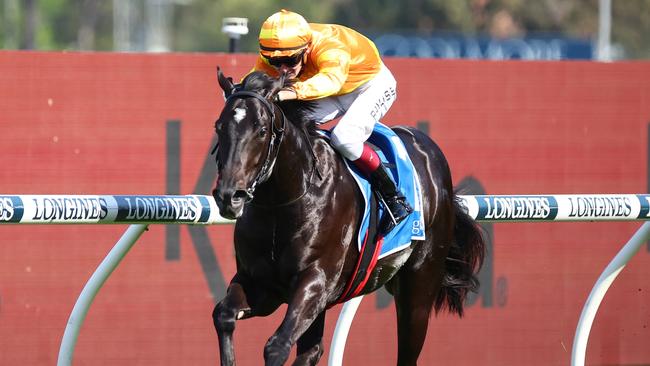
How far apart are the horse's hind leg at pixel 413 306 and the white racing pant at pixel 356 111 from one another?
0.74m

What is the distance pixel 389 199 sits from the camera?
16.3ft

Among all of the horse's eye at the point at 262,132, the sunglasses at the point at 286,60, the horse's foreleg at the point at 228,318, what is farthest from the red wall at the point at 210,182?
the horse's eye at the point at 262,132

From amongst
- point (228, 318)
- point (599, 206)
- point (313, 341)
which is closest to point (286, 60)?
point (228, 318)

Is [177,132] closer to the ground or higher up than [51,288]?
higher up

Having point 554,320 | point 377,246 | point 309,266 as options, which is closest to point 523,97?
point 554,320

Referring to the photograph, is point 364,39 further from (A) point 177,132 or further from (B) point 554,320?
(B) point 554,320

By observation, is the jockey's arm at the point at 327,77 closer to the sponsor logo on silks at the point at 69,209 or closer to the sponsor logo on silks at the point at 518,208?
the sponsor logo on silks at the point at 69,209

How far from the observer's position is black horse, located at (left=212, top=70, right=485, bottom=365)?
160 inches

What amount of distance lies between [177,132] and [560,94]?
2362 mm

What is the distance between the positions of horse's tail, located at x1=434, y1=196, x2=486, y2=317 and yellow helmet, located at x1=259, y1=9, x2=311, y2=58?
1.45 metres

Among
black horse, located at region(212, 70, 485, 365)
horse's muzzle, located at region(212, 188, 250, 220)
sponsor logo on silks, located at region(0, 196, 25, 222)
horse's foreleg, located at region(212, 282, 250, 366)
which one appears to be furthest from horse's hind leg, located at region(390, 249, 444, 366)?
sponsor logo on silks, located at region(0, 196, 25, 222)

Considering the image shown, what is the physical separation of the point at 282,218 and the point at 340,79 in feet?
1.91

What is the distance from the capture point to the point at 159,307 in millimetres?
6477

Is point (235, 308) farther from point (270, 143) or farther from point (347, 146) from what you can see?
point (347, 146)
